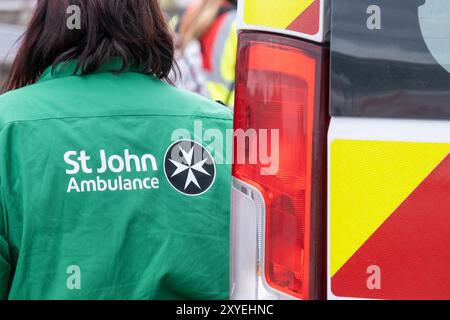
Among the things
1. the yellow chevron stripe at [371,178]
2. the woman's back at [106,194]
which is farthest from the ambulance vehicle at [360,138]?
the woman's back at [106,194]

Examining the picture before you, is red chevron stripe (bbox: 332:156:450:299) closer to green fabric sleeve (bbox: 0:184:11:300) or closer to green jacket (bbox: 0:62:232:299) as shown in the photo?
green jacket (bbox: 0:62:232:299)

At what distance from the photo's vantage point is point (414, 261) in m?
2.11

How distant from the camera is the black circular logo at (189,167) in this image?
2.66m

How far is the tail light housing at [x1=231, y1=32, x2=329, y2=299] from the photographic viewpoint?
216cm

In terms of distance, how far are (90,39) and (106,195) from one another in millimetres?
453

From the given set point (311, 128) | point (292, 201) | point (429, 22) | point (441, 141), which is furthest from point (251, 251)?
point (429, 22)

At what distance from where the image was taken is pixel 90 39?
2646 mm

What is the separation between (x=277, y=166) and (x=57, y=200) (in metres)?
0.67

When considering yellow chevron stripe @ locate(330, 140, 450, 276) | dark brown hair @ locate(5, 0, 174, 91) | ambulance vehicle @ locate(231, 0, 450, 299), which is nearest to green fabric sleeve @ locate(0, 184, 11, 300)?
dark brown hair @ locate(5, 0, 174, 91)

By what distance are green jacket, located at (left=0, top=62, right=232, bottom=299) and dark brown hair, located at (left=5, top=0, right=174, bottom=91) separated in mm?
45

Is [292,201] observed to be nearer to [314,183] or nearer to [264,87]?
[314,183]

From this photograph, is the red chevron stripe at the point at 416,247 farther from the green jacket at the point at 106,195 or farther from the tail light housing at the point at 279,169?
the green jacket at the point at 106,195

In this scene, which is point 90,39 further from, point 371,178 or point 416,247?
point 416,247

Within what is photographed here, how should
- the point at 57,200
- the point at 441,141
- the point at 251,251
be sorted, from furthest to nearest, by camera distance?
the point at 57,200 < the point at 251,251 < the point at 441,141
